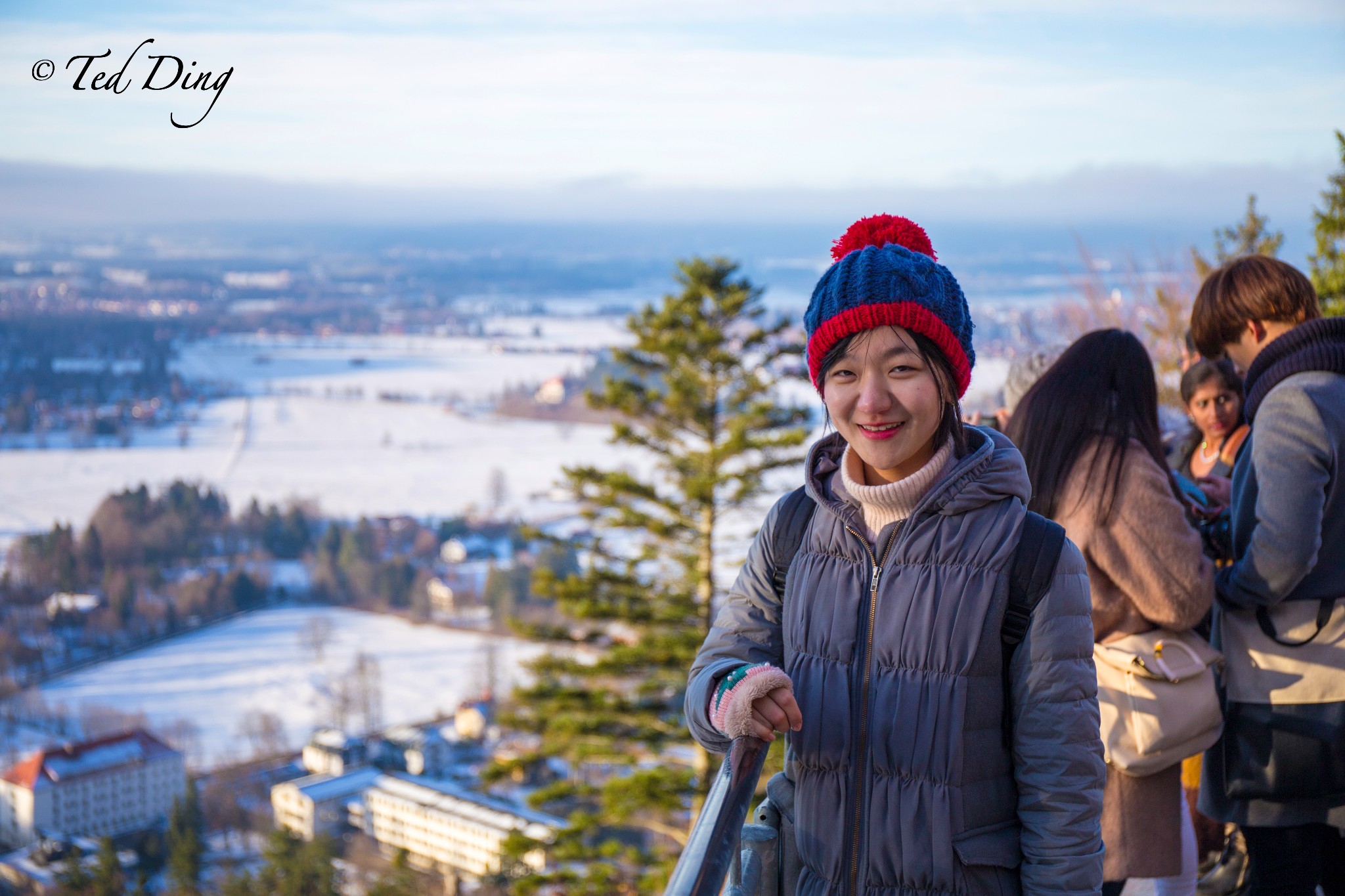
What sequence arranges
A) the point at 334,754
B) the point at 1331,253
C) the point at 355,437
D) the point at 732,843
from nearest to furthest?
the point at 732,843, the point at 1331,253, the point at 334,754, the point at 355,437

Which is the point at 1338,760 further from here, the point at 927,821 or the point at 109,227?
the point at 109,227

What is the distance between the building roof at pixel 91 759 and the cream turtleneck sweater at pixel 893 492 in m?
30.8

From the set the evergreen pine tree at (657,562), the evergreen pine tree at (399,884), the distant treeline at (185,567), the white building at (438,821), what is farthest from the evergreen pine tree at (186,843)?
the distant treeline at (185,567)

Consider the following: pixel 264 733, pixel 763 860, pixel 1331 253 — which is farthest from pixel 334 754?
pixel 763 860

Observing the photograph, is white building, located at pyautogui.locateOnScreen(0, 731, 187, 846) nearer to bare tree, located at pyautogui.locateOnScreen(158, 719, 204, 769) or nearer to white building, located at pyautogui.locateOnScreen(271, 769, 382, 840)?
white building, located at pyautogui.locateOnScreen(271, 769, 382, 840)

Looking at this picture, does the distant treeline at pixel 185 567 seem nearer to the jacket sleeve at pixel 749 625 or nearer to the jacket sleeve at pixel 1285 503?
the jacket sleeve at pixel 1285 503

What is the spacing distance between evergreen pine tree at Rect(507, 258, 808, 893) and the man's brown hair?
11.8 m

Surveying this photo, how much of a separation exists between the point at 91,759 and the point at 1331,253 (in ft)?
100

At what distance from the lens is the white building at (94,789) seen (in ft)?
91.0

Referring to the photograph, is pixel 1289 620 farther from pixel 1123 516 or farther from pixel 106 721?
pixel 106 721

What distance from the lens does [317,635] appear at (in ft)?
136

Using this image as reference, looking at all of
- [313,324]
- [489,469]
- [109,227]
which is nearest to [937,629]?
[489,469]

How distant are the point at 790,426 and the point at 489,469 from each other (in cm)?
4306

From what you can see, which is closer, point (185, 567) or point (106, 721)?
point (106, 721)
